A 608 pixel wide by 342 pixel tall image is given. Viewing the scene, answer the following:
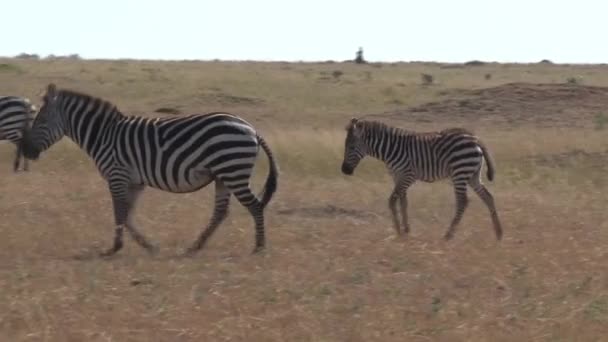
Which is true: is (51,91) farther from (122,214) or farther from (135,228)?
(135,228)

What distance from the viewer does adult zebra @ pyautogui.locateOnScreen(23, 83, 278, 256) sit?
11422 millimetres

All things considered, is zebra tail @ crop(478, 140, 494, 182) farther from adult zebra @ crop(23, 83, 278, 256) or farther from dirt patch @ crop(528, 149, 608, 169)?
dirt patch @ crop(528, 149, 608, 169)

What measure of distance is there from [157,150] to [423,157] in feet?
12.0

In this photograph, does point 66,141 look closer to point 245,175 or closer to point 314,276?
point 245,175

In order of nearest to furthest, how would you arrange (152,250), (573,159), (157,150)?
(152,250), (157,150), (573,159)

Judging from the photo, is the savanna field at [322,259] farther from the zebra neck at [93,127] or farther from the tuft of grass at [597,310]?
the zebra neck at [93,127]

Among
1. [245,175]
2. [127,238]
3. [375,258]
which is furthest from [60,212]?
[375,258]

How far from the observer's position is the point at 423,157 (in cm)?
1369

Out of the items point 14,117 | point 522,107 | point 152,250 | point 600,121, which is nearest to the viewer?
point 152,250

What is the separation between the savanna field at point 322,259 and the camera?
303 inches

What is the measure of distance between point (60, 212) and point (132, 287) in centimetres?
492

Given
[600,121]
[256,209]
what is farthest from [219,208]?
[600,121]

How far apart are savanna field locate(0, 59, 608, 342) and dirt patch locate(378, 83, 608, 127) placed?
3501mm

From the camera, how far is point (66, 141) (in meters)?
22.2
